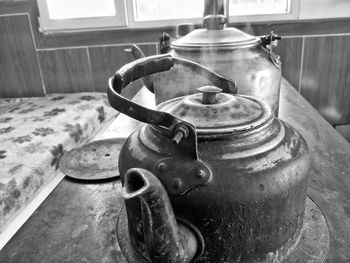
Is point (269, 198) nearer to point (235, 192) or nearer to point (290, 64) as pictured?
point (235, 192)

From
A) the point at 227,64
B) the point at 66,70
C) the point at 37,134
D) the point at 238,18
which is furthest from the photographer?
the point at 66,70

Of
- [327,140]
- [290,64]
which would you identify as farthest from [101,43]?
[327,140]

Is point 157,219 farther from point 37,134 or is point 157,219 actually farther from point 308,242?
point 37,134

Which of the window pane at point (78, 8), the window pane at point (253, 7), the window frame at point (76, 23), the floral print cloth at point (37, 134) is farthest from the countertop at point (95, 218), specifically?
the window pane at point (78, 8)

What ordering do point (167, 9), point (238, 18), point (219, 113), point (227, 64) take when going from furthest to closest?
1. point (167, 9)
2. point (238, 18)
3. point (227, 64)
4. point (219, 113)

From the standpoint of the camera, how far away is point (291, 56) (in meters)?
2.43

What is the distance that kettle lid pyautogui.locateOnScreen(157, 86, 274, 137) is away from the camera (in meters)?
0.62

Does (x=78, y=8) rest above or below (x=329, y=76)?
above

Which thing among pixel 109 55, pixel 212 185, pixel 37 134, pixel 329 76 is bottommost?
pixel 37 134

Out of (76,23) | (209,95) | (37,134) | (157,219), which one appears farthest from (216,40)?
(76,23)

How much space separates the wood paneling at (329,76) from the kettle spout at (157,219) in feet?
7.28

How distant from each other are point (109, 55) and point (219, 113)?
2107 mm

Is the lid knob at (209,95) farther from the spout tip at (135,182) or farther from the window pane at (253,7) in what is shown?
the window pane at (253,7)

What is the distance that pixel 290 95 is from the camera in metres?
1.78
